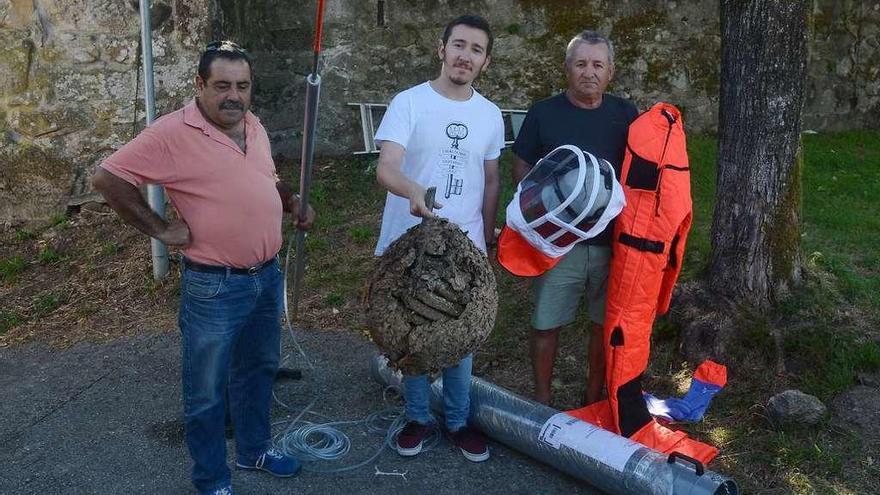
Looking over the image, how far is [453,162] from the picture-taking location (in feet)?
11.0

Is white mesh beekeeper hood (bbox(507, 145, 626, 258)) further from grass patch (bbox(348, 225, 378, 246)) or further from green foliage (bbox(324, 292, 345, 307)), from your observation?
grass patch (bbox(348, 225, 378, 246))

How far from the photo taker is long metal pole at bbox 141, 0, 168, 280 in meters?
5.29

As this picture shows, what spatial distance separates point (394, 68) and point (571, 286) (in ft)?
13.6

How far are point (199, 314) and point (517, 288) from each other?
2.54 metres

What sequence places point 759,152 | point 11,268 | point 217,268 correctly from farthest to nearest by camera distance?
1. point 11,268
2. point 759,152
3. point 217,268

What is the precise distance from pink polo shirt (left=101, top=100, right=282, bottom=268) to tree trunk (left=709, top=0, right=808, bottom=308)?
248 centimetres

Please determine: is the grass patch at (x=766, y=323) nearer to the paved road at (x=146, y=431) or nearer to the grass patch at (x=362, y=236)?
the grass patch at (x=362, y=236)

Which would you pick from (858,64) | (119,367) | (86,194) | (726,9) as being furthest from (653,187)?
(858,64)

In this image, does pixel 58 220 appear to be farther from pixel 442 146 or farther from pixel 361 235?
pixel 442 146

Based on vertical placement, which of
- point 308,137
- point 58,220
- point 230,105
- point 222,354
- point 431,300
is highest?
point 230,105

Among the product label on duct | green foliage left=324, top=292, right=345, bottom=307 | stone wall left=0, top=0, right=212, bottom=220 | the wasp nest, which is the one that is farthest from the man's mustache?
stone wall left=0, top=0, right=212, bottom=220

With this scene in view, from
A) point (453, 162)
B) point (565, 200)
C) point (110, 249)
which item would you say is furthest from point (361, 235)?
point (565, 200)

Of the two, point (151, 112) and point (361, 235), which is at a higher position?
point (151, 112)

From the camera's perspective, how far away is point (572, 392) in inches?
167
